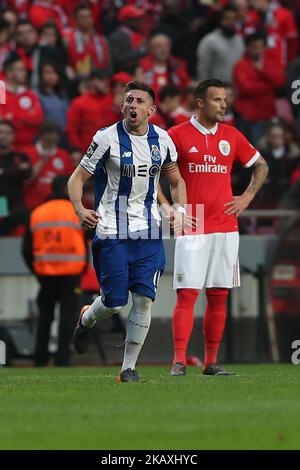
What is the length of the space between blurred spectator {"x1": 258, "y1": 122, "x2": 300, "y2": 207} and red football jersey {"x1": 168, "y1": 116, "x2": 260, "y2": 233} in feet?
17.9

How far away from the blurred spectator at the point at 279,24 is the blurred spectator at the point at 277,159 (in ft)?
10.4

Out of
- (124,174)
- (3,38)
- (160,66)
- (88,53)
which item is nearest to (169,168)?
(124,174)

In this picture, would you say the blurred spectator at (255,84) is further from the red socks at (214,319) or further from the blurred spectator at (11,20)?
the red socks at (214,319)

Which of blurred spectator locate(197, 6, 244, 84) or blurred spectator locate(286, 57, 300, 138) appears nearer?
blurred spectator locate(286, 57, 300, 138)

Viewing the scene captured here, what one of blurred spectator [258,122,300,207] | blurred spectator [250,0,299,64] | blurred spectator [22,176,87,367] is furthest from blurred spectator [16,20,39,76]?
blurred spectator [22,176,87,367]

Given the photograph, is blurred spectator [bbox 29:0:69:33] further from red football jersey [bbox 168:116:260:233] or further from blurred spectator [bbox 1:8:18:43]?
red football jersey [bbox 168:116:260:233]

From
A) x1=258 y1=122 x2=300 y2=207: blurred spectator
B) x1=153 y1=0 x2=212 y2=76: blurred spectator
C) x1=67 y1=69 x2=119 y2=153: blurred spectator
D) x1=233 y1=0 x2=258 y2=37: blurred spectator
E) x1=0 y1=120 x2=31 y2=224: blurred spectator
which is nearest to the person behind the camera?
x1=0 y1=120 x2=31 y2=224: blurred spectator

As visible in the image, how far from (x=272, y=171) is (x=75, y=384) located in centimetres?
733

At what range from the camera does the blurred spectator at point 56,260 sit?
15039 mm

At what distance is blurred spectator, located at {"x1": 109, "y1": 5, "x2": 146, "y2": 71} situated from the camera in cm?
1998

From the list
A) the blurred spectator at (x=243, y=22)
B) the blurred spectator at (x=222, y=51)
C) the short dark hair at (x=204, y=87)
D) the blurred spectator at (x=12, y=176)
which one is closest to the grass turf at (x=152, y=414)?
the short dark hair at (x=204, y=87)

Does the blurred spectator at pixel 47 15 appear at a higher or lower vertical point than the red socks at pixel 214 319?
higher
